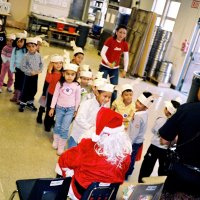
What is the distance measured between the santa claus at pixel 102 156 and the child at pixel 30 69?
2963 mm

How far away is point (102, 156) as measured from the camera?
233 cm

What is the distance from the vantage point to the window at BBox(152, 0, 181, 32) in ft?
35.4

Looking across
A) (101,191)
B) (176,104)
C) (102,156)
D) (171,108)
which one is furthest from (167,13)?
(101,191)

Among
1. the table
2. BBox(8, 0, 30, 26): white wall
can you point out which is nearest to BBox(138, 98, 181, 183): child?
the table

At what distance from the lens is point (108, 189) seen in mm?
2285

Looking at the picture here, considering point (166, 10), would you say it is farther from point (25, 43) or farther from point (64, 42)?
point (25, 43)

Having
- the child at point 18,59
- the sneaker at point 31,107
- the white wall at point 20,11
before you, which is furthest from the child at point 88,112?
the white wall at point 20,11

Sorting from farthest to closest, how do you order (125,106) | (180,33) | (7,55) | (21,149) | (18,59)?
(180,33)
(7,55)
(18,59)
(21,149)
(125,106)

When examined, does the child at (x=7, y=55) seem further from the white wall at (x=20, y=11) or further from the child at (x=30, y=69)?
the white wall at (x=20, y=11)

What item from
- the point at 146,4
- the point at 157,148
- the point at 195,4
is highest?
the point at 195,4

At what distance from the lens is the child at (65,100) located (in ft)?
13.6

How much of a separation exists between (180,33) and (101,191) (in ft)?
28.8

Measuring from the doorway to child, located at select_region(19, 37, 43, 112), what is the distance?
19.7 ft

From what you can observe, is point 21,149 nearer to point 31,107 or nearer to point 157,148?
point 31,107
